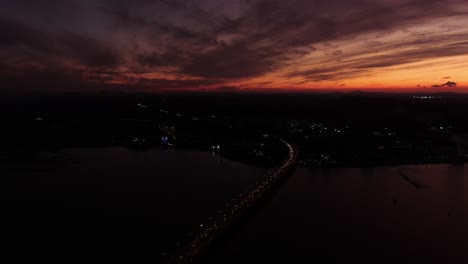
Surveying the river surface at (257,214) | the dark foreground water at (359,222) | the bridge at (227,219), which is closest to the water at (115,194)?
the river surface at (257,214)

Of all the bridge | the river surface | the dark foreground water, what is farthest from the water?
the dark foreground water

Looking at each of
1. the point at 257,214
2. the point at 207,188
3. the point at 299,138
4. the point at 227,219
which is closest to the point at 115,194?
the point at 207,188

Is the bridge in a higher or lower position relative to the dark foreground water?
higher

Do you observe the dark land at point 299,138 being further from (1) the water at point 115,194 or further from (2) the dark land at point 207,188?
(1) the water at point 115,194

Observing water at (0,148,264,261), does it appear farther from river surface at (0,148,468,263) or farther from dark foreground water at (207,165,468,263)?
→ dark foreground water at (207,165,468,263)

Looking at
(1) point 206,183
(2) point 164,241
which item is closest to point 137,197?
(1) point 206,183

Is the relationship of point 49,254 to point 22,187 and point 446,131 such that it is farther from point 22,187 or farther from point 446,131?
point 446,131
